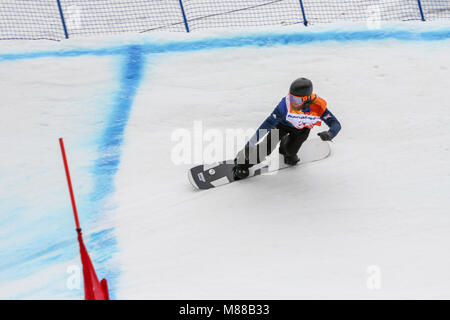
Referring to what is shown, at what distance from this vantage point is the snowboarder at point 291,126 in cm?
549

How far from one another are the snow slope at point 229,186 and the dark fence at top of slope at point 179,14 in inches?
40.4

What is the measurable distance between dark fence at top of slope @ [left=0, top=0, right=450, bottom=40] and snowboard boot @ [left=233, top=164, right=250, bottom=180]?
12.1ft

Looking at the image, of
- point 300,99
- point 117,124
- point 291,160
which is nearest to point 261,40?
point 117,124

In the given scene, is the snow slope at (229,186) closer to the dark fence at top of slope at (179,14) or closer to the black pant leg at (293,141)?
the black pant leg at (293,141)

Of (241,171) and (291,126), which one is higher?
(291,126)

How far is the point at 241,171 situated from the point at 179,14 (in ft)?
15.0

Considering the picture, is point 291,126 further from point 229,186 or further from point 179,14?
point 179,14

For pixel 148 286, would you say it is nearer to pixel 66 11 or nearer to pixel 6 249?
pixel 6 249

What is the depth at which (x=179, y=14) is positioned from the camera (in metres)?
10.0

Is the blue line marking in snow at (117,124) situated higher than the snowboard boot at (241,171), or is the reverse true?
the blue line marking in snow at (117,124)

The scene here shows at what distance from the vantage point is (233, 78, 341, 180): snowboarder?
549cm

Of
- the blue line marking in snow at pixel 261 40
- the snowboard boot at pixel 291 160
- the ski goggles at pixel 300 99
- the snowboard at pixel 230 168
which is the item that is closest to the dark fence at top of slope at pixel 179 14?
the blue line marking in snow at pixel 261 40

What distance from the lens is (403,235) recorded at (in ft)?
17.9
